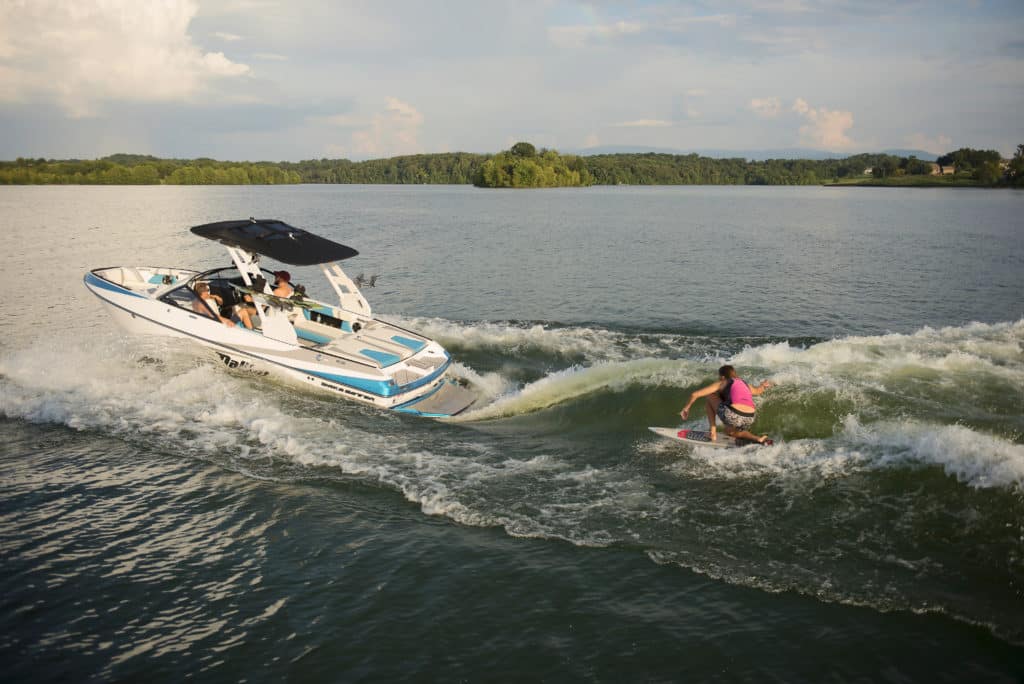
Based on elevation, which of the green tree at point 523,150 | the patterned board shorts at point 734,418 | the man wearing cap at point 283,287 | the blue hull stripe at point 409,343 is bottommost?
the patterned board shorts at point 734,418

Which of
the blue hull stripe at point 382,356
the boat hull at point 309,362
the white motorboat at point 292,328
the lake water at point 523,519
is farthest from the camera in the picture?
the blue hull stripe at point 382,356

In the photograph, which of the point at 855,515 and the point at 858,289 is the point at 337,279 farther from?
the point at 858,289

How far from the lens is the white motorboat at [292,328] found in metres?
14.1

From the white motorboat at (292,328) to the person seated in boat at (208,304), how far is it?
25mm

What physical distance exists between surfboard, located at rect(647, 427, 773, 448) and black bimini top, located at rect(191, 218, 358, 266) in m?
7.75

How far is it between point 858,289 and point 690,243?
18.0 metres

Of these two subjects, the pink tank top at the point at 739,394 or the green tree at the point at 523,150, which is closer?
the pink tank top at the point at 739,394

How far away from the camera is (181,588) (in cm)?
791

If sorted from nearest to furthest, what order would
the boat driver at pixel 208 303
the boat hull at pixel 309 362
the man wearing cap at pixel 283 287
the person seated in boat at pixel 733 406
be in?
the person seated in boat at pixel 733 406 < the boat hull at pixel 309 362 < the boat driver at pixel 208 303 < the man wearing cap at pixel 283 287

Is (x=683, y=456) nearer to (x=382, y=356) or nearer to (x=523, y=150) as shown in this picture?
(x=382, y=356)

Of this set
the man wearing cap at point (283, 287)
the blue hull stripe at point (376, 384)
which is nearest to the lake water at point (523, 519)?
the blue hull stripe at point (376, 384)

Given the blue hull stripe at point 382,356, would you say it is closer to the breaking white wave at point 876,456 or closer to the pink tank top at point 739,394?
the breaking white wave at point 876,456

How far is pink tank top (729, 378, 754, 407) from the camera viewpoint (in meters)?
11.2

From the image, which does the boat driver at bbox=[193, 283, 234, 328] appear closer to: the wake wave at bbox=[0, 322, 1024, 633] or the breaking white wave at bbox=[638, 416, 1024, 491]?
the wake wave at bbox=[0, 322, 1024, 633]
